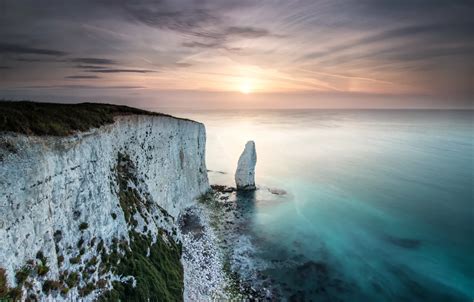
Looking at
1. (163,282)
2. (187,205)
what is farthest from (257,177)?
(163,282)

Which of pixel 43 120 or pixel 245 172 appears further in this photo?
pixel 245 172

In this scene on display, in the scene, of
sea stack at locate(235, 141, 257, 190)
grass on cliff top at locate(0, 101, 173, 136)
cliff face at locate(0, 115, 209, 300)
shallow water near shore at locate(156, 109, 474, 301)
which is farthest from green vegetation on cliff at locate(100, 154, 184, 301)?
sea stack at locate(235, 141, 257, 190)

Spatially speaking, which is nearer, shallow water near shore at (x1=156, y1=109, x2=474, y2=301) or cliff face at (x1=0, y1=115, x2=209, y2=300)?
cliff face at (x1=0, y1=115, x2=209, y2=300)

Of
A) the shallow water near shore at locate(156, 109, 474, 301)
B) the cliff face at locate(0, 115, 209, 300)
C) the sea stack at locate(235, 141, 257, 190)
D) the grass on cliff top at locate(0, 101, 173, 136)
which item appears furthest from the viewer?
the sea stack at locate(235, 141, 257, 190)

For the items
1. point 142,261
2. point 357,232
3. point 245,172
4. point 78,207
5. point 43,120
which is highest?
point 43,120

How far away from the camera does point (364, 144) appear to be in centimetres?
12481

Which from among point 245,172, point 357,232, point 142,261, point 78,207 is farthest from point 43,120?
point 245,172

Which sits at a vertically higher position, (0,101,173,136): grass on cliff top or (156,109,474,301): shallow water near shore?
(0,101,173,136): grass on cliff top

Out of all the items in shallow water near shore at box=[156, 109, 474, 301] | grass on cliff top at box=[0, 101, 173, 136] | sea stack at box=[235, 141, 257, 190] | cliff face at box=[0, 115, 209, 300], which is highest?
grass on cliff top at box=[0, 101, 173, 136]

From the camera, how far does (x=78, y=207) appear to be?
17.0 metres

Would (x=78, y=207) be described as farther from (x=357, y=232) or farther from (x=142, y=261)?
(x=357, y=232)

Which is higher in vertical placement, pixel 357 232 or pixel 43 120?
pixel 43 120

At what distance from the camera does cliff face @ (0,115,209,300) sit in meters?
12.3

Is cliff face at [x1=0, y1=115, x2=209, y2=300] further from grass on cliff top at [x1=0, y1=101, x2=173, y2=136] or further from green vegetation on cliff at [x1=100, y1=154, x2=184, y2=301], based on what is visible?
grass on cliff top at [x1=0, y1=101, x2=173, y2=136]
